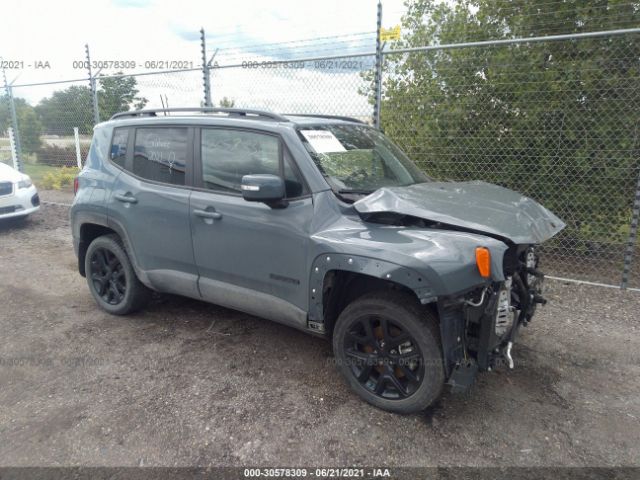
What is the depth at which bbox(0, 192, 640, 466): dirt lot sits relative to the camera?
2701 mm

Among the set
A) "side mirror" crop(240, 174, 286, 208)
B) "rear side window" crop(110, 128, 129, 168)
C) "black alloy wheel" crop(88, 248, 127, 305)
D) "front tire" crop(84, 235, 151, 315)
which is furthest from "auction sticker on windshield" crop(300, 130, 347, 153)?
"black alloy wheel" crop(88, 248, 127, 305)

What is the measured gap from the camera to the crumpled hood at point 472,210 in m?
2.87

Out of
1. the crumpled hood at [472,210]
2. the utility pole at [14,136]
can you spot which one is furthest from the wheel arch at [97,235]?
the utility pole at [14,136]

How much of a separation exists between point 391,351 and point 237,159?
1.81 metres

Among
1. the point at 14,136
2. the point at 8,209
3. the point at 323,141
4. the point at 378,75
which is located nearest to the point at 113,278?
the point at 323,141

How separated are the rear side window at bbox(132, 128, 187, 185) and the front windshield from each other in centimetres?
111

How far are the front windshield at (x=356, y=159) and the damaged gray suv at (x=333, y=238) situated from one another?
0.01m

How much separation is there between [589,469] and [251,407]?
201cm

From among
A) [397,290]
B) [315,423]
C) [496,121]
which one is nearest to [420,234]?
[397,290]

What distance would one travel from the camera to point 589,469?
8.50ft

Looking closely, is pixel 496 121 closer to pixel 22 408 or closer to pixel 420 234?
pixel 420 234

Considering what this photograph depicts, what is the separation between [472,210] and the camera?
307cm

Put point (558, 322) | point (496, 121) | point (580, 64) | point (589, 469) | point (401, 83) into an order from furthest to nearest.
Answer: point (401, 83) → point (496, 121) → point (580, 64) → point (558, 322) → point (589, 469)

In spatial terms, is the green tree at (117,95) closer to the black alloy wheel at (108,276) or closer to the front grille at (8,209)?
the front grille at (8,209)
